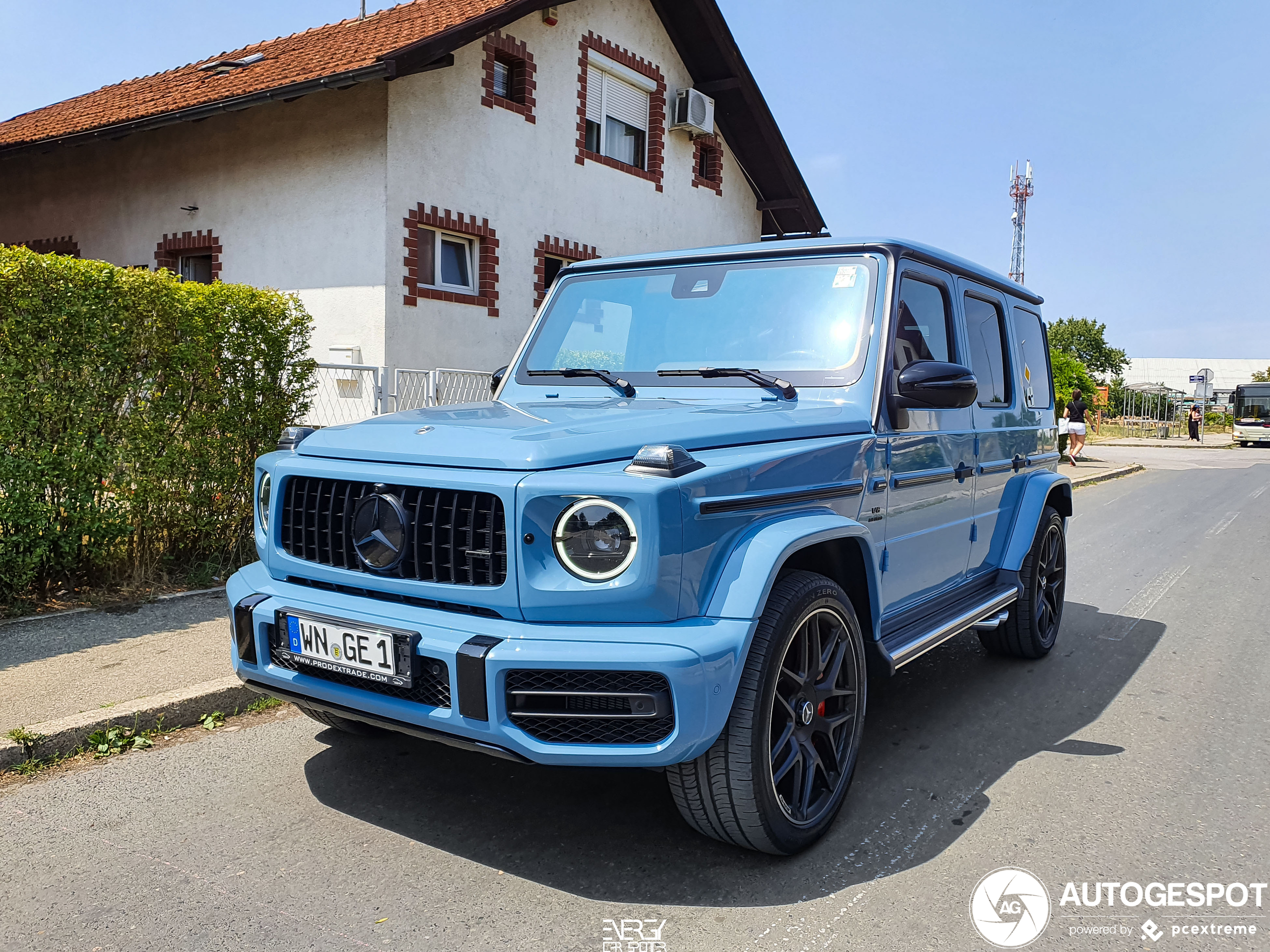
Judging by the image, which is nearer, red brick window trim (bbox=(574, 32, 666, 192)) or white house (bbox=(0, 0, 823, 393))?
white house (bbox=(0, 0, 823, 393))

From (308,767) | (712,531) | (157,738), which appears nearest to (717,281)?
(712,531)

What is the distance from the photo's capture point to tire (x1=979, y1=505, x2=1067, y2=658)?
16.9ft

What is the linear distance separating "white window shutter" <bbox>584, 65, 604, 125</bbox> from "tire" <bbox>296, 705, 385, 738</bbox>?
12.7 m

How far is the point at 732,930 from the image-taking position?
8.60 feet

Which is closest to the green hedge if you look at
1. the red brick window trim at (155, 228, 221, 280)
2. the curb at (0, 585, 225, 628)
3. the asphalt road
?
the curb at (0, 585, 225, 628)

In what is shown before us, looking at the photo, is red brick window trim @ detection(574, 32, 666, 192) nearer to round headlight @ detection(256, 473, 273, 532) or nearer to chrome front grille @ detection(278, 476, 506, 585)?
round headlight @ detection(256, 473, 273, 532)

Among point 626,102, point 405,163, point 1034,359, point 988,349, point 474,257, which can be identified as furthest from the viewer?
point 626,102

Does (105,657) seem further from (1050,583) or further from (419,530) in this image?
(1050,583)

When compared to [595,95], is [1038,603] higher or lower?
lower

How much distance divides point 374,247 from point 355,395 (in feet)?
7.20

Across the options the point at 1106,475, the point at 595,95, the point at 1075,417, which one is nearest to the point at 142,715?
the point at 595,95

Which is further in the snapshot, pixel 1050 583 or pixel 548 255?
pixel 548 255

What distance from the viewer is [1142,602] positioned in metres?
7.19

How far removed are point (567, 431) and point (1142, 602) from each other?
5.93 m
